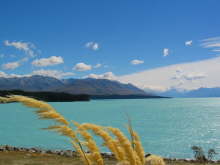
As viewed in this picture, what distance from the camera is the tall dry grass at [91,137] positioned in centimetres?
239

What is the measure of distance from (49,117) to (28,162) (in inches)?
556

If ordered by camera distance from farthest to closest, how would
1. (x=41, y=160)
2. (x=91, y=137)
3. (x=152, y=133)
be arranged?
1. (x=152, y=133)
2. (x=41, y=160)
3. (x=91, y=137)

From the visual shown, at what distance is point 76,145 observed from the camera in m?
2.78

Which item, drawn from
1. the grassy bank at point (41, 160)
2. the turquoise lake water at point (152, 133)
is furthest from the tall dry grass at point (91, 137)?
the grassy bank at point (41, 160)

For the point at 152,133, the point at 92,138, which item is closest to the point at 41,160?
the point at 92,138

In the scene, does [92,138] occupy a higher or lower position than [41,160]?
higher

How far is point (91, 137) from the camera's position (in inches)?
105

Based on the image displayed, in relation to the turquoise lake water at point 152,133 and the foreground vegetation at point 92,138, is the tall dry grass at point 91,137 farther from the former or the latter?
the turquoise lake water at point 152,133

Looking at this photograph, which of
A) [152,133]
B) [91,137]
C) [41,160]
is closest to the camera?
[91,137]

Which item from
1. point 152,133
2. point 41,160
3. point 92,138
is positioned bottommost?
point 152,133

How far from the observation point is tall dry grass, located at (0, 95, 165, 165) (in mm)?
2395

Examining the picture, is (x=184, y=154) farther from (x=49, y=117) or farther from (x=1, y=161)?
(x=49, y=117)

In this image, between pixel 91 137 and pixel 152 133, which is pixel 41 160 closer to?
pixel 91 137

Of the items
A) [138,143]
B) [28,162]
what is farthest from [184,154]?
[138,143]
